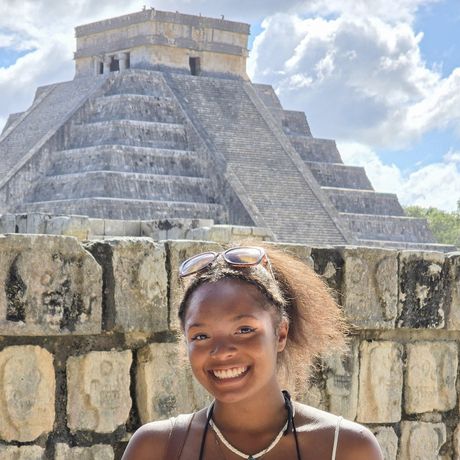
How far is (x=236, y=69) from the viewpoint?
5769 centimetres

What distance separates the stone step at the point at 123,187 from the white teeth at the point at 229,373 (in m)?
41.3

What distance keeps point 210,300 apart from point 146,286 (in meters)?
2.09

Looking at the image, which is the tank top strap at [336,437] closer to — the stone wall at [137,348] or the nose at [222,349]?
the nose at [222,349]

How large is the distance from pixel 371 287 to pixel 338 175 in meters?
50.4

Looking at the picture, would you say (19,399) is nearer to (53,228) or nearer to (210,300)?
(210,300)

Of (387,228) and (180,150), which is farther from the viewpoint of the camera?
(387,228)

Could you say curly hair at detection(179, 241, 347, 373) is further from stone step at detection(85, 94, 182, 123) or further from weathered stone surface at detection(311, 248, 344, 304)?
stone step at detection(85, 94, 182, 123)

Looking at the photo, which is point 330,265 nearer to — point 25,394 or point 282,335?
point 25,394

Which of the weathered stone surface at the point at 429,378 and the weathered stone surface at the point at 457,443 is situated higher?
the weathered stone surface at the point at 429,378

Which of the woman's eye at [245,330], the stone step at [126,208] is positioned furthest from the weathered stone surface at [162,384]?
the stone step at [126,208]

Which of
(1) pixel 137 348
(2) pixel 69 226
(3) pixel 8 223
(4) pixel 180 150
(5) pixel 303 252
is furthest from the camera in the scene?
(4) pixel 180 150

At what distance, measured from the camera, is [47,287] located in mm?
5234

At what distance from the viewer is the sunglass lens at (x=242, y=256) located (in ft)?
11.5

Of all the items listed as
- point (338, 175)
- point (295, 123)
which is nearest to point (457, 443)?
point (338, 175)
